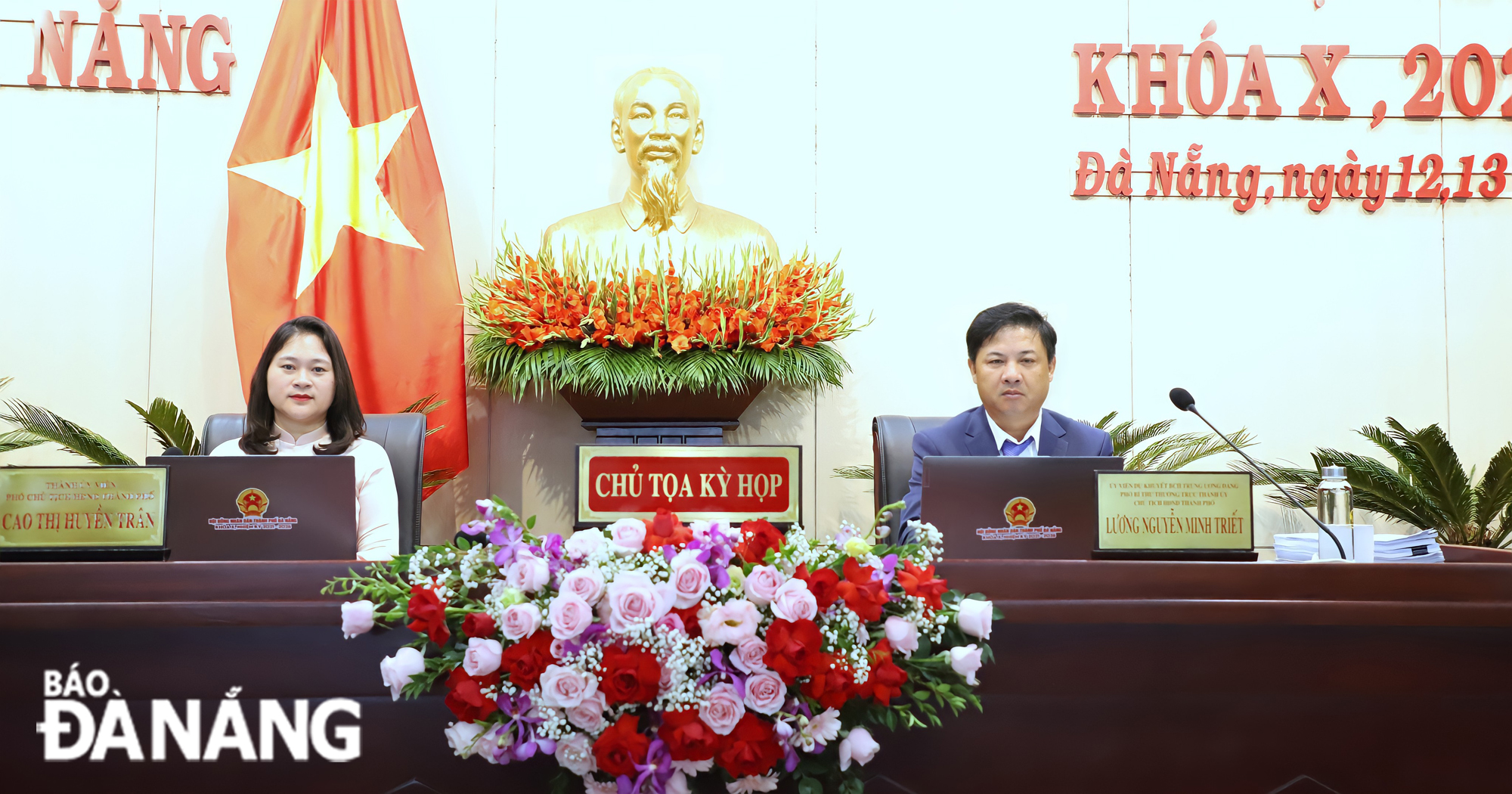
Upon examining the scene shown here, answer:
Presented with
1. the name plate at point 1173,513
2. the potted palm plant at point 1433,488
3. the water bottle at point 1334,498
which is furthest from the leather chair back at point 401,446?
the potted palm plant at point 1433,488

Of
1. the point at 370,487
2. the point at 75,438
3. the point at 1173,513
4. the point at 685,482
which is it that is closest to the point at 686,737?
the point at 1173,513

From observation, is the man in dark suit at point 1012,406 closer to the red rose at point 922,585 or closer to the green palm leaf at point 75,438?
the red rose at point 922,585

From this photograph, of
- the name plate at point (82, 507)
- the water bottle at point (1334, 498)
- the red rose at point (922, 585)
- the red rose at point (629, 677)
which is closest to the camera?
the red rose at point (629, 677)

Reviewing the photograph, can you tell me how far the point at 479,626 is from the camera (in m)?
0.98

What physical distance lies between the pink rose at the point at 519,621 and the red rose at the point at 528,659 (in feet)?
0.04

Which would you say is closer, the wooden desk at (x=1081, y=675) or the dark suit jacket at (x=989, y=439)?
the wooden desk at (x=1081, y=675)

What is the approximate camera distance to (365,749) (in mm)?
1090

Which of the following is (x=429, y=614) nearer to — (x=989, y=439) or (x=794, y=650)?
(x=794, y=650)

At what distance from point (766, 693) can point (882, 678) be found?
12 centimetres

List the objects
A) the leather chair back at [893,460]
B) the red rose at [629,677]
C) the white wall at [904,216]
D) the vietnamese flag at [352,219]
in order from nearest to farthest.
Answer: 1. the red rose at [629,677]
2. the leather chair back at [893,460]
3. the vietnamese flag at [352,219]
4. the white wall at [904,216]

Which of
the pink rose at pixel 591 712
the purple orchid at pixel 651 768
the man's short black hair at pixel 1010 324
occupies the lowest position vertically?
the purple orchid at pixel 651 768

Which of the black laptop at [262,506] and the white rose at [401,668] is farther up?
the black laptop at [262,506]

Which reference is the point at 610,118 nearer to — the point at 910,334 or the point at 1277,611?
the point at 910,334

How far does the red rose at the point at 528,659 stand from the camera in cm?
95
